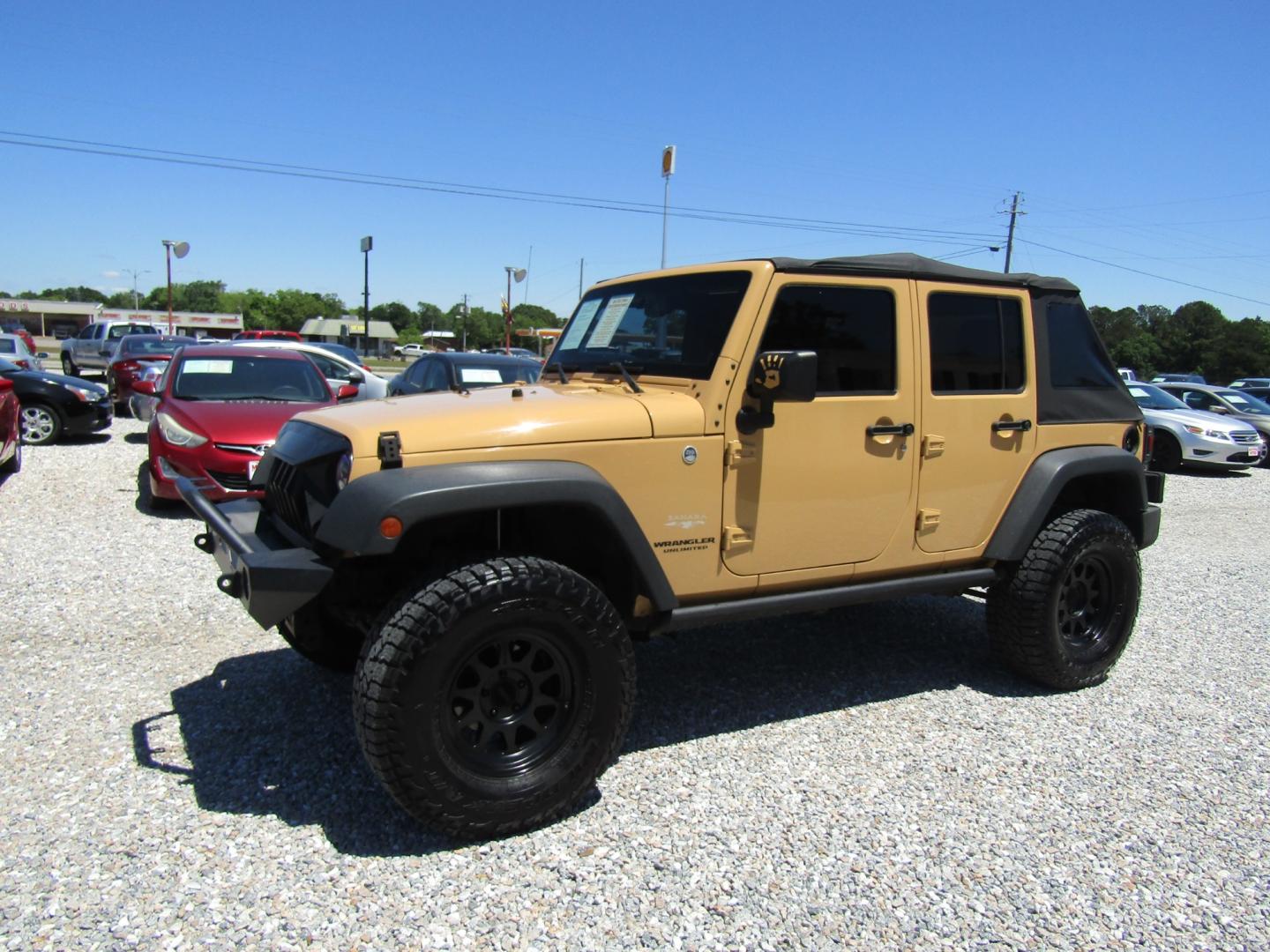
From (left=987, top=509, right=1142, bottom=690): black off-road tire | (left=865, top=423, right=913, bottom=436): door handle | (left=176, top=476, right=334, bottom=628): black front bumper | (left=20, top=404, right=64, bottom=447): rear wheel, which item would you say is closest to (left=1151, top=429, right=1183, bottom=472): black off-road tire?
(left=987, top=509, right=1142, bottom=690): black off-road tire

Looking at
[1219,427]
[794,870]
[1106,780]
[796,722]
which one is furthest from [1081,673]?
[1219,427]

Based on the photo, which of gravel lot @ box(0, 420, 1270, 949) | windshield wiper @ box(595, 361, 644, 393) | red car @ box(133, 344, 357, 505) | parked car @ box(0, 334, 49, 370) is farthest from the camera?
parked car @ box(0, 334, 49, 370)

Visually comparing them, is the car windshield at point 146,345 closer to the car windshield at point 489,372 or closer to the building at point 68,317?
the car windshield at point 489,372

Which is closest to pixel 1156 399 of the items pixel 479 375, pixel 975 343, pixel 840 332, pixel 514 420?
pixel 479 375

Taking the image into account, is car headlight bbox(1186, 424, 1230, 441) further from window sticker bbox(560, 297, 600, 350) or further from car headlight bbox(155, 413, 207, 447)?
car headlight bbox(155, 413, 207, 447)

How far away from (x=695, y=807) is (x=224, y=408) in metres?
5.86

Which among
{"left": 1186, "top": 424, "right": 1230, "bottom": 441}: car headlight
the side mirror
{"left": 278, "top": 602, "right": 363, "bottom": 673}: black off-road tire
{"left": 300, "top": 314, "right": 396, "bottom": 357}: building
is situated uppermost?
{"left": 300, "top": 314, "right": 396, "bottom": 357}: building

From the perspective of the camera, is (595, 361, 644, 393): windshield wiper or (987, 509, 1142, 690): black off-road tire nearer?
(595, 361, 644, 393): windshield wiper

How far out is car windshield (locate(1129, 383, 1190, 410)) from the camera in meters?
15.1

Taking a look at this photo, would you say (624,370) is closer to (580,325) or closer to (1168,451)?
(580,325)

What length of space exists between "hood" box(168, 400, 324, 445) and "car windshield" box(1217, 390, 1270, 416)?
1679 centimetres

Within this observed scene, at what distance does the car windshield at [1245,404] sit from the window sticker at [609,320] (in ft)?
54.2

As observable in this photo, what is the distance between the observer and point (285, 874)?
2.60 meters

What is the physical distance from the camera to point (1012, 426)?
13.1ft
